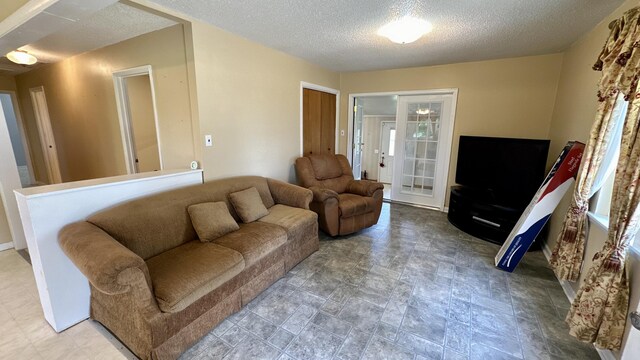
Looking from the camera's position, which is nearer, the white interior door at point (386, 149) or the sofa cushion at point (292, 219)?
the sofa cushion at point (292, 219)

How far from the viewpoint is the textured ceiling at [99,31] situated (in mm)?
2229

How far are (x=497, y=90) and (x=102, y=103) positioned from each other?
5544 mm

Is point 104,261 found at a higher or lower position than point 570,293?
higher

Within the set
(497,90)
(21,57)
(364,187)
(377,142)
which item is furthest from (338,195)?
(21,57)

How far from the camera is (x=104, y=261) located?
49.6 inches

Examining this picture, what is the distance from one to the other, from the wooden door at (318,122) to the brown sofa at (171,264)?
6.23 feet

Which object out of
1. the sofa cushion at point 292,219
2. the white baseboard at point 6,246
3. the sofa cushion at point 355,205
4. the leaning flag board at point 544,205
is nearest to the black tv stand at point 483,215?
the leaning flag board at point 544,205

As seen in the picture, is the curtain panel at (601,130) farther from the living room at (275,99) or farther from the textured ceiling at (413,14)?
the textured ceiling at (413,14)

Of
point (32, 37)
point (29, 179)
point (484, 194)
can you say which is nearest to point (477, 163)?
point (484, 194)

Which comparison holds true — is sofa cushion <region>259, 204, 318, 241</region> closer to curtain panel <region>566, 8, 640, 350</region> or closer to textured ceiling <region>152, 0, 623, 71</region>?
textured ceiling <region>152, 0, 623, 71</region>

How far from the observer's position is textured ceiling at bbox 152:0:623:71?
199cm

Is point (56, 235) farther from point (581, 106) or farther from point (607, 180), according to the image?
point (581, 106)

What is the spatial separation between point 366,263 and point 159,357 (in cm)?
186

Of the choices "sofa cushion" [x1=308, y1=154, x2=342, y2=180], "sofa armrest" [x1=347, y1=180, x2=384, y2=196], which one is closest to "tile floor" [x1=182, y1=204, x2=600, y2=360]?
"sofa armrest" [x1=347, y1=180, x2=384, y2=196]
